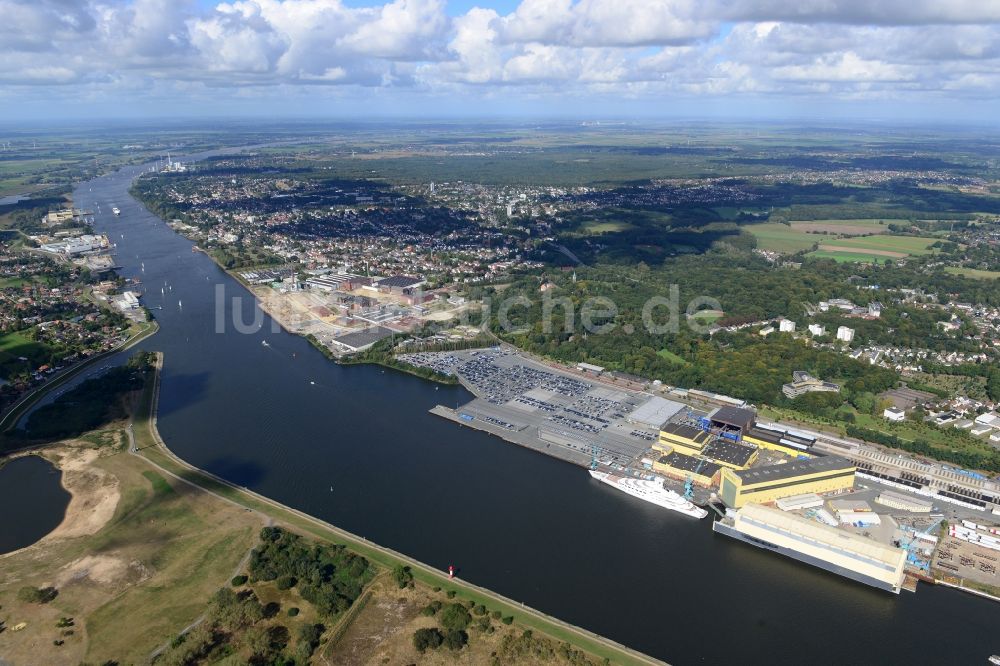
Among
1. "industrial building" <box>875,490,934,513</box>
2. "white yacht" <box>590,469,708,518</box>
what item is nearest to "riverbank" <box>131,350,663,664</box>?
"white yacht" <box>590,469,708,518</box>

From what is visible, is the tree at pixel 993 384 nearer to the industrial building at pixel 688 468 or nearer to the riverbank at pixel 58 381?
the industrial building at pixel 688 468

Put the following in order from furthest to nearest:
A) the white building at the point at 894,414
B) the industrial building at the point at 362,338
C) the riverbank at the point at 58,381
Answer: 1. the industrial building at the point at 362,338
2. the riverbank at the point at 58,381
3. the white building at the point at 894,414

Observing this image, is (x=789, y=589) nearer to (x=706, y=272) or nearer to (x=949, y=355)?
(x=949, y=355)

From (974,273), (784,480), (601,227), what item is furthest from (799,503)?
(601,227)

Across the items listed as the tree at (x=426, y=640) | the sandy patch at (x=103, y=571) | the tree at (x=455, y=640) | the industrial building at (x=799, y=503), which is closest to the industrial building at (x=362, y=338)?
the sandy patch at (x=103, y=571)

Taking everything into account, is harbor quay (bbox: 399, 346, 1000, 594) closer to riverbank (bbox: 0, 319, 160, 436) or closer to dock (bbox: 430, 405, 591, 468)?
dock (bbox: 430, 405, 591, 468)
